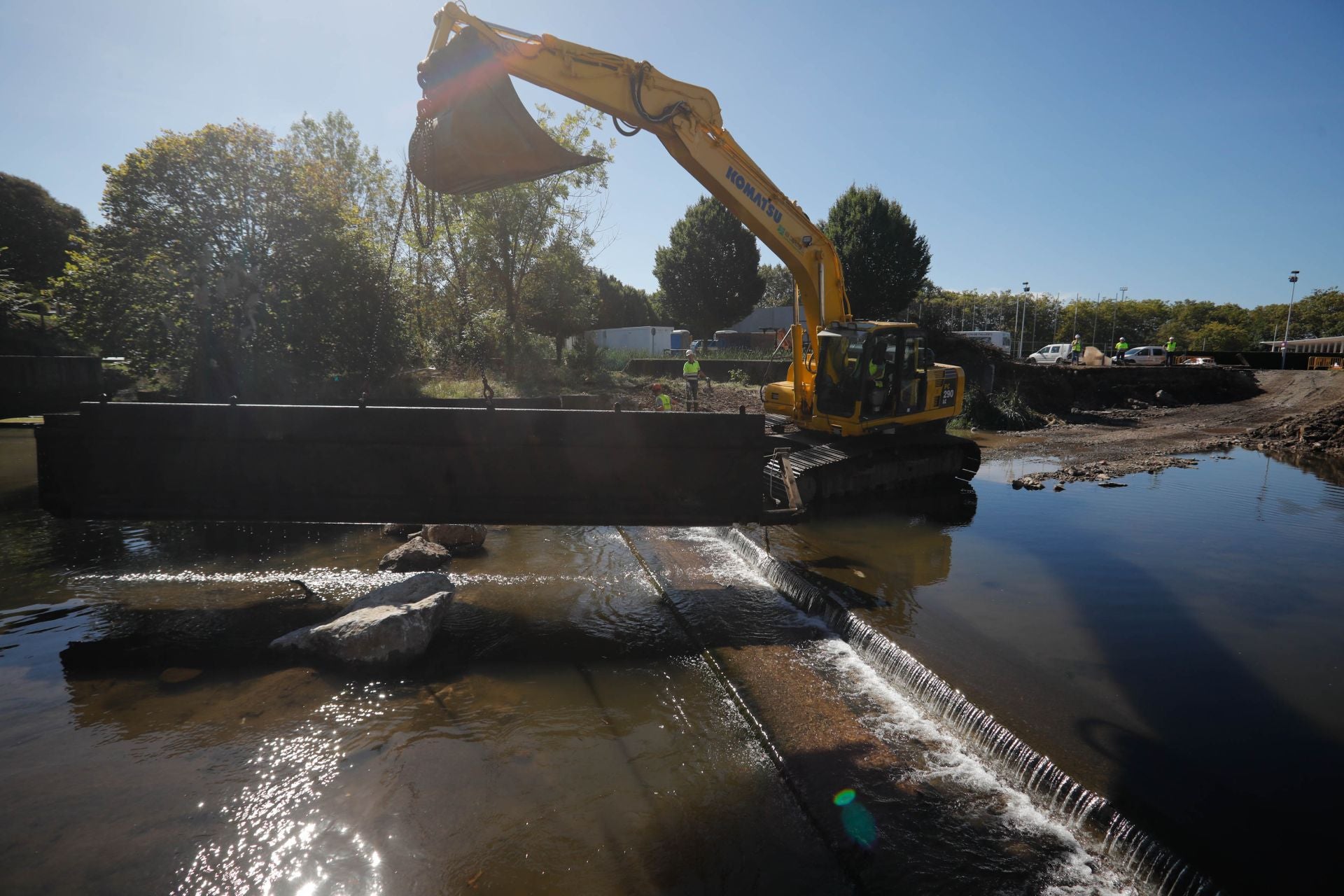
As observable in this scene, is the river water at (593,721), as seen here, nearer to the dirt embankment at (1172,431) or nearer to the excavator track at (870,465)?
the excavator track at (870,465)

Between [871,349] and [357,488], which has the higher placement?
[871,349]

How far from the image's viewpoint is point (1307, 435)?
1579 cm

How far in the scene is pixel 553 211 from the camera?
22312 mm

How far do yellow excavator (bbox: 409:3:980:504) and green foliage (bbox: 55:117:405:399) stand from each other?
9.45 m

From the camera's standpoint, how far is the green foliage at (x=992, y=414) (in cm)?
2000

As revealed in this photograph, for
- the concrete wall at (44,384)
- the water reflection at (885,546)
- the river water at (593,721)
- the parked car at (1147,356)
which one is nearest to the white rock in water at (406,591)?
the river water at (593,721)

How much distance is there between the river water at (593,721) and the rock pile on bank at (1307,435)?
10.4 meters

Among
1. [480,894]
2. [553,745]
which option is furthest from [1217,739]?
[480,894]

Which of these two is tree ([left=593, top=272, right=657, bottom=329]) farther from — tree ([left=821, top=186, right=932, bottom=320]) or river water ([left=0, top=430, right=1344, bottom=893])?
river water ([left=0, top=430, right=1344, bottom=893])

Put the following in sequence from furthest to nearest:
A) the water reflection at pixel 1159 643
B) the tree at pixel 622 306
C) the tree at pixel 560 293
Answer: the tree at pixel 622 306
the tree at pixel 560 293
the water reflection at pixel 1159 643

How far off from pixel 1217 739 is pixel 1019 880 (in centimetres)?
221

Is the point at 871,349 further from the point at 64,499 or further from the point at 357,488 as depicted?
the point at 64,499

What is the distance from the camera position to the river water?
316 centimetres

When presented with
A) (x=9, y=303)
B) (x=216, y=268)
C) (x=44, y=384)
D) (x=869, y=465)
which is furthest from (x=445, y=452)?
(x=9, y=303)
